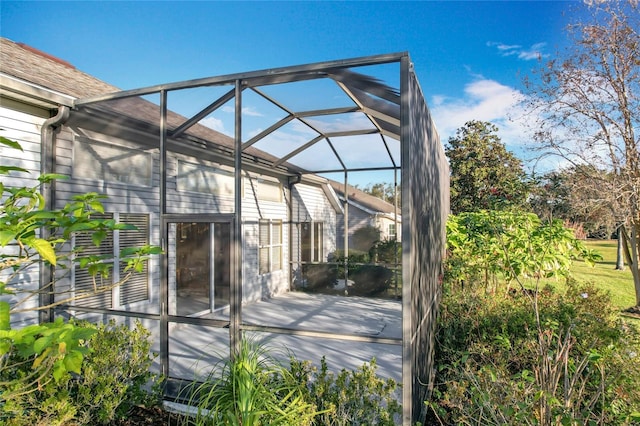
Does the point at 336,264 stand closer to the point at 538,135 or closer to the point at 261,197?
the point at 261,197

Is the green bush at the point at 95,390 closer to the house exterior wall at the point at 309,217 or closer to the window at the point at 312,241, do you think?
the house exterior wall at the point at 309,217

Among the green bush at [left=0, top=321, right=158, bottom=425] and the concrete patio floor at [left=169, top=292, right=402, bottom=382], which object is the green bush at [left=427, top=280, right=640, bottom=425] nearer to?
the concrete patio floor at [left=169, top=292, right=402, bottom=382]

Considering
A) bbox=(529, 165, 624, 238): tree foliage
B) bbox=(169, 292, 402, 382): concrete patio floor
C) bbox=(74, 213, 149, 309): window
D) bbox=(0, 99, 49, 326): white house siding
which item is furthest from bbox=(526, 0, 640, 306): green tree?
bbox=(0, 99, 49, 326): white house siding

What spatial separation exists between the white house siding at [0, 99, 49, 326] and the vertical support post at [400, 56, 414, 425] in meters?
3.68

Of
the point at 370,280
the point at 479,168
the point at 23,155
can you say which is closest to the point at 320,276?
the point at 370,280

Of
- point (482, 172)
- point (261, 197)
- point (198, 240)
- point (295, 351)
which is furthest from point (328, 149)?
point (482, 172)

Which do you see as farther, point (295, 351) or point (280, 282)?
point (280, 282)

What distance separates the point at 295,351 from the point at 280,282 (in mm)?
4450

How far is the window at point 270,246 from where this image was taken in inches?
348

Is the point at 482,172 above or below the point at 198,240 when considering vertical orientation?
above

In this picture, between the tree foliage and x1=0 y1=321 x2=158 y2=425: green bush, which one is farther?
the tree foliage

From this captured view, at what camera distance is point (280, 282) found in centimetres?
959

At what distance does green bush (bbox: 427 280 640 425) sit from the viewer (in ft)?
7.36

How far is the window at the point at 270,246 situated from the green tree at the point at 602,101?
6625 mm
